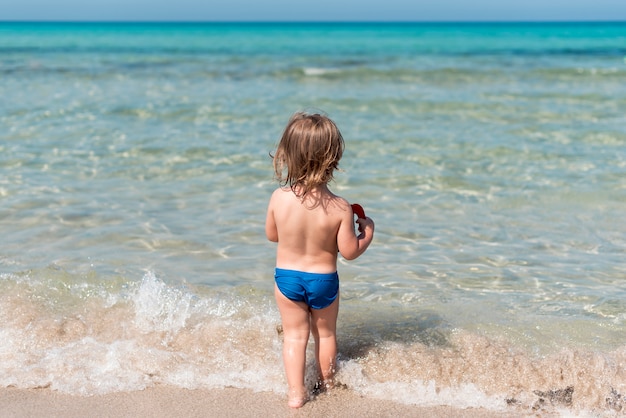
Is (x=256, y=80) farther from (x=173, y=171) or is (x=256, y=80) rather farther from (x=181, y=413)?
(x=181, y=413)

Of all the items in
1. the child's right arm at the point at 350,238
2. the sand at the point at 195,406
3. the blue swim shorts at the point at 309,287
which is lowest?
the sand at the point at 195,406

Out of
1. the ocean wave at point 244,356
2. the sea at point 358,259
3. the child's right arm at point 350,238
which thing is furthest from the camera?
the sea at point 358,259

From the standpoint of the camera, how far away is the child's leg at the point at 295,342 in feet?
9.77

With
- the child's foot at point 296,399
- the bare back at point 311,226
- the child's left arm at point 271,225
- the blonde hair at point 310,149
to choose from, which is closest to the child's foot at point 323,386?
the child's foot at point 296,399

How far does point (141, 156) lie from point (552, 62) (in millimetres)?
Result: 15035

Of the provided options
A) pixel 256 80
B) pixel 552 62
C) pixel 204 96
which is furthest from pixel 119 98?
pixel 552 62

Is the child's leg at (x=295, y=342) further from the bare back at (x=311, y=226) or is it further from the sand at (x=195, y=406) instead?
the bare back at (x=311, y=226)

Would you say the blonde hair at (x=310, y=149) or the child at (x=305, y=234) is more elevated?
the blonde hair at (x=310, y=149)

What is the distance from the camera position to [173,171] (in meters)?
6.99

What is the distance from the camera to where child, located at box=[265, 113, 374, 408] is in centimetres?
284

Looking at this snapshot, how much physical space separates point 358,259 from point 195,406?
2190mm

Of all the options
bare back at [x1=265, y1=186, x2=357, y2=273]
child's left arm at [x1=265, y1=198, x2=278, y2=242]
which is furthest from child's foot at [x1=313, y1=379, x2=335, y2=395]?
child's left arm at [x1=265, y1=198, x2=278, y2=242]

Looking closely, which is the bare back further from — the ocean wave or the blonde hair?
the ocean wave

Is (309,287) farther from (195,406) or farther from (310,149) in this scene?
(195,406)
